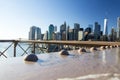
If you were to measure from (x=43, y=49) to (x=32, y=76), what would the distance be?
77.1ft

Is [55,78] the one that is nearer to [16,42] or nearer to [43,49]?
[16,42]

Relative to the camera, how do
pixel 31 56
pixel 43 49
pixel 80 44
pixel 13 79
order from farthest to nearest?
pixel 43 49, pixel 80 44, pixel 31 56, pixel 13 79

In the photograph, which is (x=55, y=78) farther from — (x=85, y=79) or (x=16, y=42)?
(x=16, y=42)

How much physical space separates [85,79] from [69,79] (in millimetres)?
188

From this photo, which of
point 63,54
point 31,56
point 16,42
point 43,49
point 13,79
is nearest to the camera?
point 13,79

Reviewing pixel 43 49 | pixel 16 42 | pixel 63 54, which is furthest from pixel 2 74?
pixel 43 49

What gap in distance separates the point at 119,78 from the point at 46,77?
34.9 inches

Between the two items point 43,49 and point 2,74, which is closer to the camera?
point 2,74

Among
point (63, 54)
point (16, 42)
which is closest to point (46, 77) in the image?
point (63, 54)

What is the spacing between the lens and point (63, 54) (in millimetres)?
5297

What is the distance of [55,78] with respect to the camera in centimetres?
242

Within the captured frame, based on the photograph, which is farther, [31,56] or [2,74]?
[31,56]

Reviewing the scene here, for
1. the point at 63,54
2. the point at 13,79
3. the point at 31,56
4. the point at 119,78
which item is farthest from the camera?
the point at 63,54

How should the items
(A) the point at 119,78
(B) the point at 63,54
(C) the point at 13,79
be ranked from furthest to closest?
(B) the point at 63,54 → (A) the point at 119,78 → (C) the point at 13,79
